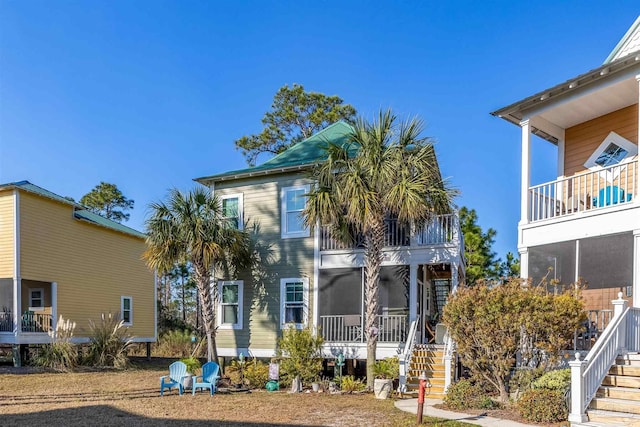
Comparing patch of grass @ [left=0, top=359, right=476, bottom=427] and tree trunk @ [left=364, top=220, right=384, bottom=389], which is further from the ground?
tree trunk @ [left=364, top=220, right=384, bottom=389]

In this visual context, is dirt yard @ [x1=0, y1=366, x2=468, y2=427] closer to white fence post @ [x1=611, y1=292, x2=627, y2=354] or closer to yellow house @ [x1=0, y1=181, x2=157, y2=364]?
white fence post @ [x1=611, y1=292, x2=627, y2=354]

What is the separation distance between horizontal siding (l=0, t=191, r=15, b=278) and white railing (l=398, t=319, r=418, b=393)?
15.0 metres

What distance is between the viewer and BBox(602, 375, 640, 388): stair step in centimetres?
957

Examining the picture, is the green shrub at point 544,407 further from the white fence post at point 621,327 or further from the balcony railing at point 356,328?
the balcony railing at point 356,328

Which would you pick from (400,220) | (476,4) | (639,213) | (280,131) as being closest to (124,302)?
(280,131)

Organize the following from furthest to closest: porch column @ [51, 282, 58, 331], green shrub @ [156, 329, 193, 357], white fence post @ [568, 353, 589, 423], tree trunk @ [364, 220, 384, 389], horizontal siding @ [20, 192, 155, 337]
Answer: green shrub @ [156, 329, 193, 357]
porch column @ [51, 282, 58, 331]
horizontal siding @ [20, 192, 155, 337]
tree trunk @ [364, 220, 384, 389]
white fence post @ [568, 353, 589, 423]

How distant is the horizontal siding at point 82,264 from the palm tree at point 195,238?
7.16m

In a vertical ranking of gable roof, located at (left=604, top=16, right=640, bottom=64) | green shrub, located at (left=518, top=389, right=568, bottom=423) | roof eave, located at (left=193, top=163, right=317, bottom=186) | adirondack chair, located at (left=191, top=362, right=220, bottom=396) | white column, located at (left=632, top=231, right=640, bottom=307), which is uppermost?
gable roof, located at (left=604, top=16, right=640, bottom=64)

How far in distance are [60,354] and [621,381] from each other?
57.5 feet

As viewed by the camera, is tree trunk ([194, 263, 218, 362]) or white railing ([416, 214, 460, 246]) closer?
white railing ([416, 214, 460, 246])

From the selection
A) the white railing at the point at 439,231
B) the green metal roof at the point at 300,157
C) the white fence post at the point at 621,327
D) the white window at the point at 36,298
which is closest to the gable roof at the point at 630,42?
the white railing at the point at 439,231

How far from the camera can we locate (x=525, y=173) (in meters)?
13.2

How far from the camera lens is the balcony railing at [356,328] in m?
15.3

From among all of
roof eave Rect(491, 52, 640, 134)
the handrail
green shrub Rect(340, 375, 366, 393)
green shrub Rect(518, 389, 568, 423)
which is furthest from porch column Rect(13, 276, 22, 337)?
the handrail
